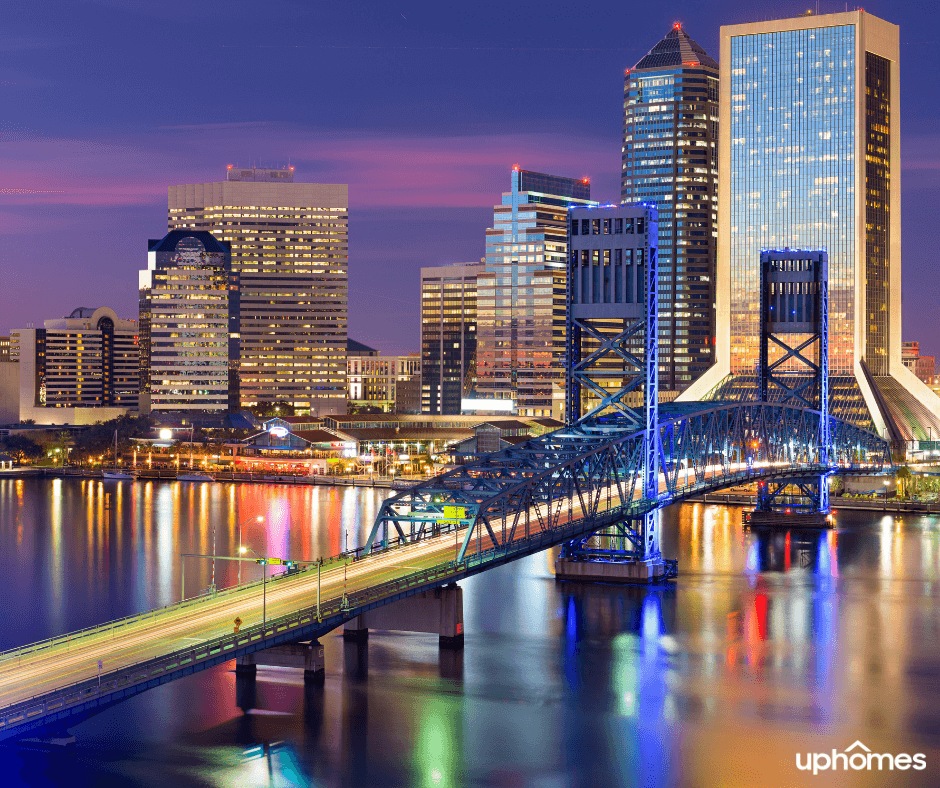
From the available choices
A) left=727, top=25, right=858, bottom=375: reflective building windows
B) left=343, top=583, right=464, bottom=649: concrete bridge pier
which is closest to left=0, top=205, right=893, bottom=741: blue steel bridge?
left=343, top=583, right=464, bottom=649: concrete bridge pier

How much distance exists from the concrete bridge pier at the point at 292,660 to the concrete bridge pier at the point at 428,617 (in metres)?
5.56

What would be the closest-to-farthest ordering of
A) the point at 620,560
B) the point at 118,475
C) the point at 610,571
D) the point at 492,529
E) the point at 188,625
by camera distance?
the point at 188,625, the point at 492,529, the point at 610,571, the point at 620,560, the point at 118,475

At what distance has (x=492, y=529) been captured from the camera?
67.9 metres

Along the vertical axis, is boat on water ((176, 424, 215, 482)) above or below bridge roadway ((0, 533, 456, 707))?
below

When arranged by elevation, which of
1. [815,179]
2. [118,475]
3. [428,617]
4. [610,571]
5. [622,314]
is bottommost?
[118,475]

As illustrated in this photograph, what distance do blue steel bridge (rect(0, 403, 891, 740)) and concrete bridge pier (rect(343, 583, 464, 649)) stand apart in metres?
1.39

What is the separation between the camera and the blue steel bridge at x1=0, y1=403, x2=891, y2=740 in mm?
44531

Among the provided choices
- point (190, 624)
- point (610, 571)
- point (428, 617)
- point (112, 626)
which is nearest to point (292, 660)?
point (190, 624)

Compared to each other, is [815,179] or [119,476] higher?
[815,179]

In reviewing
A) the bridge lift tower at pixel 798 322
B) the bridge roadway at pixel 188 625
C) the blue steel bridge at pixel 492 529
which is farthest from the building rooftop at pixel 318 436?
the bridge roadway at pixel 188 625

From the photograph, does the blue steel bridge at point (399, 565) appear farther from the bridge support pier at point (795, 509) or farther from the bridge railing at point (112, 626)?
the bridge support pier at point (795, 509)

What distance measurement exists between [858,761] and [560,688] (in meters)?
12.7

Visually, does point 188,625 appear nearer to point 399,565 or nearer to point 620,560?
point 399,565

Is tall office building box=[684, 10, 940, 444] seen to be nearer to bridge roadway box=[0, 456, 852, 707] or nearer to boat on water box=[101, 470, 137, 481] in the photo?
boat on water box=[101, 470, 137, 481]
